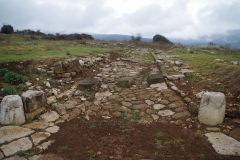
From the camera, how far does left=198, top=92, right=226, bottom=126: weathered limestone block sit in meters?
3.52

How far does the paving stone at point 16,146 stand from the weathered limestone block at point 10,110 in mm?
659

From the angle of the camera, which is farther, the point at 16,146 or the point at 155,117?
the point at 155,117

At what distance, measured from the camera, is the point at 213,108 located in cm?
355

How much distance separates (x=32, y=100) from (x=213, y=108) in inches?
156

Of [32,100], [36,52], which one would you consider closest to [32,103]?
[32,100]

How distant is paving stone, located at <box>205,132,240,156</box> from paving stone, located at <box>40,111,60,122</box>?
3.37m

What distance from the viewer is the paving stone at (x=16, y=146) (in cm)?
284

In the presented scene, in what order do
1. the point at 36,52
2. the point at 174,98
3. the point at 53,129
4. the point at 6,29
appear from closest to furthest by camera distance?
the point at 53,129, the point at 174,98, the point at 36,52, the point at 6,29

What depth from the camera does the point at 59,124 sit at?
3.87 metres

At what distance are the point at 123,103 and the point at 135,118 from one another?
3.01 feet

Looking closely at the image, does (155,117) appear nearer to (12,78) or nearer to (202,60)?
(12,78)

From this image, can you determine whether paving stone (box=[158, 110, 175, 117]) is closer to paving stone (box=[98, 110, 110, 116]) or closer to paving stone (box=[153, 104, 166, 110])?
paving stone (box=[153, 104, 166, 110])

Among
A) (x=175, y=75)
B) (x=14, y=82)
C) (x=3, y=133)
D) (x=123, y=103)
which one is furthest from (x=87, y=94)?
(x=175, y=75)

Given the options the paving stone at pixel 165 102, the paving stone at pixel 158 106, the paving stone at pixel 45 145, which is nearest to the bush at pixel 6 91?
the paving stone at pixel 45 145
